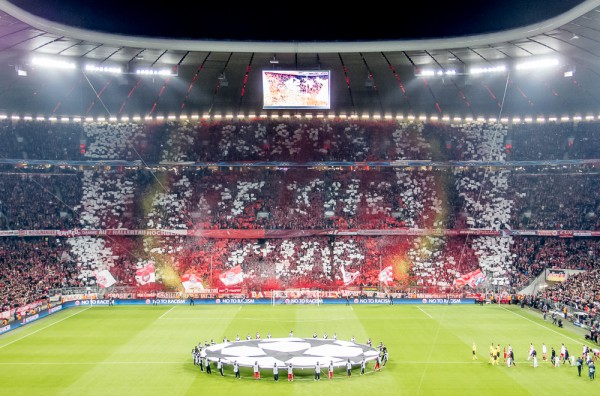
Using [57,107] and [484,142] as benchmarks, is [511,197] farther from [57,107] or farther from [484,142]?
[57,107]

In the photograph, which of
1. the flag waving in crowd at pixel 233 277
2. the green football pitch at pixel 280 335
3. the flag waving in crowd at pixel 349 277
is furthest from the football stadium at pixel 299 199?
the flag waving in crowd at pixel 349 277

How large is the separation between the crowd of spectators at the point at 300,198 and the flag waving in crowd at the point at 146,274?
162 inches

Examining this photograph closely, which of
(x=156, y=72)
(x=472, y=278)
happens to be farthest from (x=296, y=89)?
(x=472, y=278)

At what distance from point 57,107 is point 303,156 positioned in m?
27.5

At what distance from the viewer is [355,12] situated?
134ft

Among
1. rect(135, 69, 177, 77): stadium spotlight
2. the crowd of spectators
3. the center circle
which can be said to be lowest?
the center circle

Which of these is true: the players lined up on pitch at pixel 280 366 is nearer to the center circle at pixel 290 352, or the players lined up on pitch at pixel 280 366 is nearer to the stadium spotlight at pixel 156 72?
the center circle at pixel 290 352

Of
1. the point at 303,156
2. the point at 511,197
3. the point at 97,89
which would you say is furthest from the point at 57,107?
the point at 511,197

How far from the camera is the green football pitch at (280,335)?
2989 centimetres

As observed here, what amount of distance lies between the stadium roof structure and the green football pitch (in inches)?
774

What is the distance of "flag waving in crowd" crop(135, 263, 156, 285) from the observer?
2182 inches

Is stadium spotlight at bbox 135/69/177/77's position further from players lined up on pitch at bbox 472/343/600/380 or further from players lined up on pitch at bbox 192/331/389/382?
players lined up on pitch at bbox 472/343/600/380

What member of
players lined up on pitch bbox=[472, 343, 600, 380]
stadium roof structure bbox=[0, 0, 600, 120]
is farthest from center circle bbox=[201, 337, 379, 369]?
stadium roof structure bbox=[0, 0, 600, 120]

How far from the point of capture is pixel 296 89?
49.0 m
